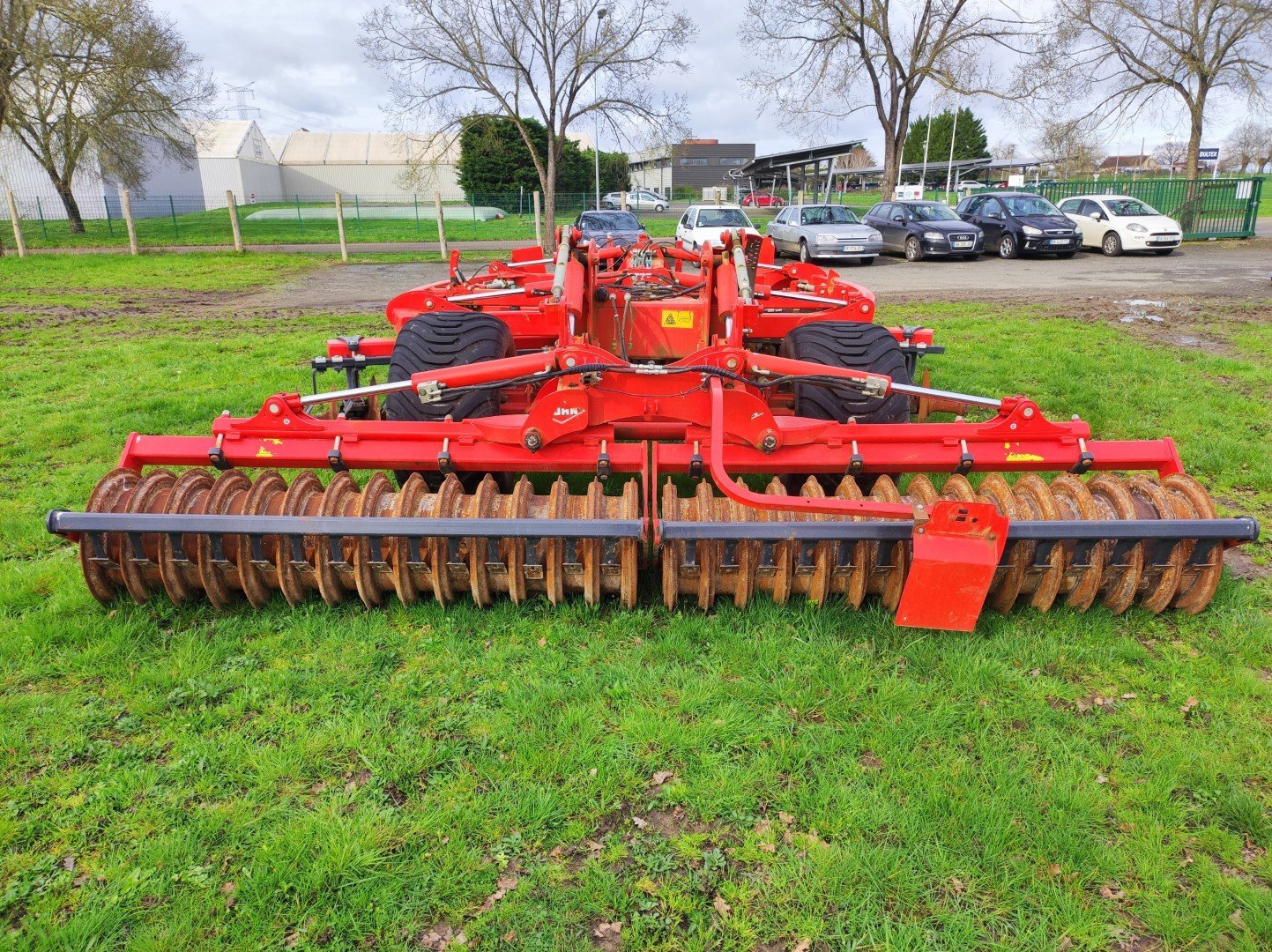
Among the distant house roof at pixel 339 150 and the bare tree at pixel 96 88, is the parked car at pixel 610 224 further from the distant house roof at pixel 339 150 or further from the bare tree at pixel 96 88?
the distant house roof at pixel 339 150

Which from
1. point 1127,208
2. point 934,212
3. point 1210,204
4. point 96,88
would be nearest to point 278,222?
point 96,88

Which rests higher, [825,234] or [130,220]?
[130,220]

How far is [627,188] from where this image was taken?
155 ft

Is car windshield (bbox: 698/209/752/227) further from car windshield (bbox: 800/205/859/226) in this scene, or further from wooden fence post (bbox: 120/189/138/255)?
wooden fence post (bbox: 120/189/138/255)

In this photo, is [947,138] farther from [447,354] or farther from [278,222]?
[447,354]

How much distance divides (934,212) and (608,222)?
28.3 ft

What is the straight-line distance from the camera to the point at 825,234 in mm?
19203

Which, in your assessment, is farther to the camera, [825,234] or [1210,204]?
[1210,204]

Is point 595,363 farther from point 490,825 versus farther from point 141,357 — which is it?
point 141,357

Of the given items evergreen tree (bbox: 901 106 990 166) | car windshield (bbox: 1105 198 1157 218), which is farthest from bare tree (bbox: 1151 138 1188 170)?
car windshield (bbox: 1105 198 1157 218)

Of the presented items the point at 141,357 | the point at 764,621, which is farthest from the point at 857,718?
the point at 141,357

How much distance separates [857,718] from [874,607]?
2.36ft

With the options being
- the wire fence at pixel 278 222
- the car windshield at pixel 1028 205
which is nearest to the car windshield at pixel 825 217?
the car windshield at pixel 1028 205

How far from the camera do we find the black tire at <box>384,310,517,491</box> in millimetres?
4273
